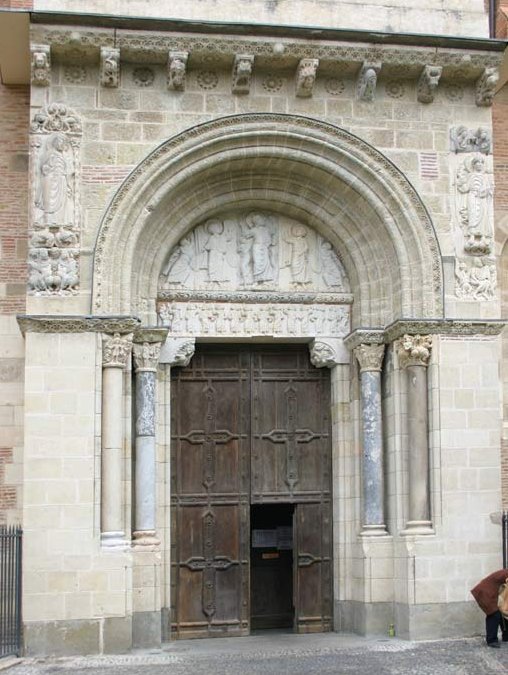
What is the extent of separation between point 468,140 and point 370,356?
3116 mm

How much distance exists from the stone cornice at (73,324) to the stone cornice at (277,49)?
328 cm

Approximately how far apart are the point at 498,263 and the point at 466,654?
561cm

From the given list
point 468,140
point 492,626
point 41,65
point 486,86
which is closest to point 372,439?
point 492,626

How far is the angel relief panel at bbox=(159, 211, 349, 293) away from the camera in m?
14.5

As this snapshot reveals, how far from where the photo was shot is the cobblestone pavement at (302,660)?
1177cm

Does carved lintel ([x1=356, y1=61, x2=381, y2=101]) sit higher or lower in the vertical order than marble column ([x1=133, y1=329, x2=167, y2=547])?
higher

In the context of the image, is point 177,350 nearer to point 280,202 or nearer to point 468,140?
point 280,202

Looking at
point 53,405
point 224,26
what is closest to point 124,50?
point 224,26

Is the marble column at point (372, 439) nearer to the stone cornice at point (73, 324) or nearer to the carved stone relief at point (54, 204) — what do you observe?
the stone cornice at point (73, 324)

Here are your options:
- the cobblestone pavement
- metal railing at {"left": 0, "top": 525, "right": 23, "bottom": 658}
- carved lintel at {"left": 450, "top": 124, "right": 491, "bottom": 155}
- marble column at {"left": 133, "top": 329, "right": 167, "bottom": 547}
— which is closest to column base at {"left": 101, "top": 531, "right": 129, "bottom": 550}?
marble column at {"left": 133, "top": 329, "right": 167, "bottom": 547}

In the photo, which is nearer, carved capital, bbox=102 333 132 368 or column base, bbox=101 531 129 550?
column base, bbox=101 531 129 550

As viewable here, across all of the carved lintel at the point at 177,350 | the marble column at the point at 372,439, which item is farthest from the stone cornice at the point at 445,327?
the carved lintel at the point at 177,350

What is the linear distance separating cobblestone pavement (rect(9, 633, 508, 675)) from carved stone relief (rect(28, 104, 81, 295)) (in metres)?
4.42

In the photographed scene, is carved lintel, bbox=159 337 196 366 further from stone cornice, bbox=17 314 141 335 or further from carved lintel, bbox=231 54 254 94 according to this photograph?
Answer: carved lintel, bbox=231 54 254 94
